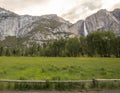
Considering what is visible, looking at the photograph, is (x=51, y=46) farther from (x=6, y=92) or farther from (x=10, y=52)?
(x=6, y=92)

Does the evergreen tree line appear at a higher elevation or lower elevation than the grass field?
higher

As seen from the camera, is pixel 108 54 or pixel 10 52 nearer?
pixel 108 54

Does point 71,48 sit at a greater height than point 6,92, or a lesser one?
greater

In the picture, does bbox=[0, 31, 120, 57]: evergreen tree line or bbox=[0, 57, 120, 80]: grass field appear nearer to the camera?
bbox=[0, 57, 120, 80]: grass field

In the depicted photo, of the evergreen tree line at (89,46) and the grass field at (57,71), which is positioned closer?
the grass field at (57,71)

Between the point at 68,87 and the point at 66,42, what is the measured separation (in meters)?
108

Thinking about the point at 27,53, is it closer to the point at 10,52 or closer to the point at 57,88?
the point at 10,52

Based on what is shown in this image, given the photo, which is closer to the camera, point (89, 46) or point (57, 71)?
point (57, 71)

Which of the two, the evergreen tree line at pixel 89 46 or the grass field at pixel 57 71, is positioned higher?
the evergreen tree line at pixel 89 46

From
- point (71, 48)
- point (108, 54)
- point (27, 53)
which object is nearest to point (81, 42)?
point (71, 48)

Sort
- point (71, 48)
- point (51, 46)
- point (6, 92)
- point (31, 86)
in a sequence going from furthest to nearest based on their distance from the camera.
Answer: point (51, 46) → point (71, 48) → point (31, 86) → point (6, 92)

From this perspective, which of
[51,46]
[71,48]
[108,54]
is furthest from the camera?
[51,46]

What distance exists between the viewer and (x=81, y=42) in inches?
4754

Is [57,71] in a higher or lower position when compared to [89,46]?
lower
